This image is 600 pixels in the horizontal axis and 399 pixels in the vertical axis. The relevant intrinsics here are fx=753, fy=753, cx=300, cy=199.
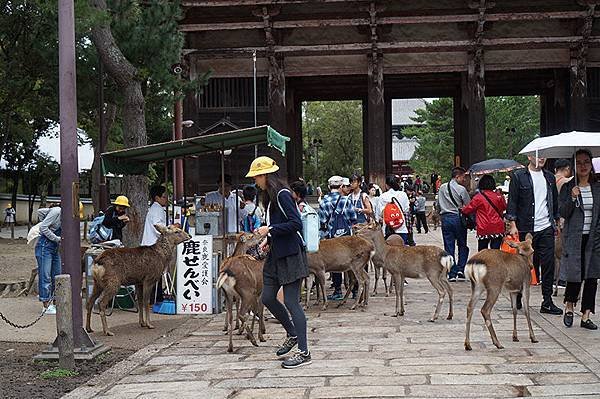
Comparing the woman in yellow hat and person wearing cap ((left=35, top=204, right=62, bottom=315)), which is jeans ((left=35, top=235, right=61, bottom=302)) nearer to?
person wearing cap ((left=35, top=204, right=62, bottom=315))

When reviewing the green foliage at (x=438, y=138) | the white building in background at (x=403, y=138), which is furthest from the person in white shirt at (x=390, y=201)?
the white building in background at (x=403, y=138)

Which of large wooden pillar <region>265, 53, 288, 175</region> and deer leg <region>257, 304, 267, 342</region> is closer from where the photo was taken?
deer leg <region>257, 304, 267, 342</region>

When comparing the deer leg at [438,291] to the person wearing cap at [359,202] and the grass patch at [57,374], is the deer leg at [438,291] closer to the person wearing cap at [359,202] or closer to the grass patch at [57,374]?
the person wearing cap at [359,202]

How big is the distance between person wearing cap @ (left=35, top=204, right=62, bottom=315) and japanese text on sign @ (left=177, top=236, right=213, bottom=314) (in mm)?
1846

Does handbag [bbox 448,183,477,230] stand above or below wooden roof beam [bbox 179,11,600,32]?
below

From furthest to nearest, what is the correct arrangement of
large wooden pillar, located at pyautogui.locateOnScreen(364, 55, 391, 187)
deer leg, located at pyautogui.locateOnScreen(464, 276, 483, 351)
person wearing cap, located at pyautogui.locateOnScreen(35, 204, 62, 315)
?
1. large wooden pillar, located at pyautogui.locateOnScreen(364, 55, 391, 187)
2. person wearing cap, located at pyautogui.locateOnScreen(35, 204, 62, 315)
3. deer leg, located at pyautogui.locateOnScreen(464, 276, 483, 351)

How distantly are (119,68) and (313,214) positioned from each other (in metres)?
4.38

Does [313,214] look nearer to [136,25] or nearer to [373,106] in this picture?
[136,25]

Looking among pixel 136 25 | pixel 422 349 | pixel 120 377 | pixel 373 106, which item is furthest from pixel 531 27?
pixel 120 377

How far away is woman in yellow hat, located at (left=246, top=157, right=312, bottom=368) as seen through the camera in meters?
6.93

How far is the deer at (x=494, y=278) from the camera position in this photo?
24.6 feet

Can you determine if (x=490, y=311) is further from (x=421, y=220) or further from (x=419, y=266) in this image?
(x=421, y=220)

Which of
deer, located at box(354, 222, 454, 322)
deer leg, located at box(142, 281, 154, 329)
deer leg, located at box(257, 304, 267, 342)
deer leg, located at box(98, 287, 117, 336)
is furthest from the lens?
deer, located at box(354, 222, 454, 322)

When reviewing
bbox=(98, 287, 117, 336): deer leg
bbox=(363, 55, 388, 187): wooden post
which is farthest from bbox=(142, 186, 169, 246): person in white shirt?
bbox=(363, 55, 388, 187): wooden post
